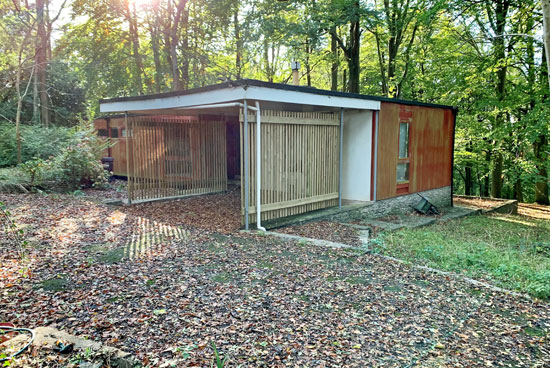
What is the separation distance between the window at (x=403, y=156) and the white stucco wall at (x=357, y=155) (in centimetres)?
133

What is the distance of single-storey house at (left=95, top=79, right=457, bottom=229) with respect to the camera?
6.54 meters

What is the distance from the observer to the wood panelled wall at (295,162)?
6.65m

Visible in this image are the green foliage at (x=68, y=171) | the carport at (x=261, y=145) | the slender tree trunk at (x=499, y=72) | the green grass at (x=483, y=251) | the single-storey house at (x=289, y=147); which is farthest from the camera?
the slender tree trunk at (x=499, y=72)

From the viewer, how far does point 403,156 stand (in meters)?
9.73

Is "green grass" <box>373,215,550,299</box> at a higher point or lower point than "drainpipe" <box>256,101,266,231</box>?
lower

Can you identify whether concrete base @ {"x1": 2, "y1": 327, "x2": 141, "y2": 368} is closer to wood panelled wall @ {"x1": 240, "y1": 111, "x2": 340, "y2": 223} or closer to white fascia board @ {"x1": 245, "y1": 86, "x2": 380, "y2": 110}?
wood panelled wall @ {"x1": 240, "y1": 111, "x2": 340, "y2": 223}

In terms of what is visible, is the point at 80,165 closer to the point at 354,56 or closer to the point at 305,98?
the point at 305,98

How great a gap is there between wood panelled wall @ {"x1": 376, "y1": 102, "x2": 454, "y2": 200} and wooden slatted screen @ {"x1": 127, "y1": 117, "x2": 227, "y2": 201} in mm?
4345

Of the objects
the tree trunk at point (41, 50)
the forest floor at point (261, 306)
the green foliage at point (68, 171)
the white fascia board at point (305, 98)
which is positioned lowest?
the forest floor at point (261, 306)

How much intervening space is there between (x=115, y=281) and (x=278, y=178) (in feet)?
12.5

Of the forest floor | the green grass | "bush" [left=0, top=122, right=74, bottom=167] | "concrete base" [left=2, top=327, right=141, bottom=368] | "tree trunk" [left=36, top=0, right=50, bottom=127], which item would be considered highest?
"tree trunk" [left=36, top=0, right=50, bottom=127]

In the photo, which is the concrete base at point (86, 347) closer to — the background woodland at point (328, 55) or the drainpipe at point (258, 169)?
the drainpipe at point (258, 169)

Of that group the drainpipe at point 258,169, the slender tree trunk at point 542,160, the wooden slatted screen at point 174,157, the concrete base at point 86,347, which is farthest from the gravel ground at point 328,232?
the slender tree trunk at point 542,160

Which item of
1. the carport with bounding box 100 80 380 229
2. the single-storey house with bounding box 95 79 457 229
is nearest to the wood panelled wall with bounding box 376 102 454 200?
the single-storey house with bounding box 95 79 457 229
